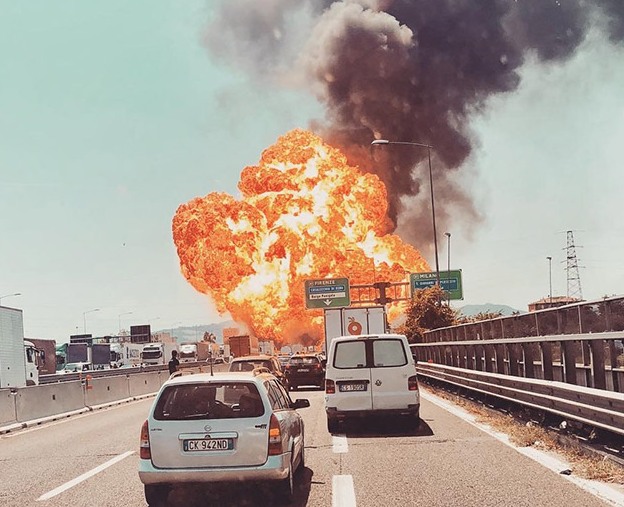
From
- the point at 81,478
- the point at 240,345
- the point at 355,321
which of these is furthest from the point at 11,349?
the point at 240,345

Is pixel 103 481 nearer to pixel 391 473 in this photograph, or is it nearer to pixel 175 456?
pixel 175 456

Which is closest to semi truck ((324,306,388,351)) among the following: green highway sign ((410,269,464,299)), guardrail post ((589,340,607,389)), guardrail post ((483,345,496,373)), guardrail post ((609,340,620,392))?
guardrail post ((483,345,496,373))

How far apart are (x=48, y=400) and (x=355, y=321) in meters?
12.6

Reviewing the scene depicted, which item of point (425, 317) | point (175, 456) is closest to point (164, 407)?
point (175, 456)

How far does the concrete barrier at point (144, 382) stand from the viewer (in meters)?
31.6

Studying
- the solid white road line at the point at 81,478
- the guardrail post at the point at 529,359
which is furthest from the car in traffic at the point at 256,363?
the solid white road line at the point at 81,478

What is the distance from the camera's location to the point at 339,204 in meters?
67.8

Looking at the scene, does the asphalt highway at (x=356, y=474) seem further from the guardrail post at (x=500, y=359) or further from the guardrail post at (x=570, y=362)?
the guardrail post at (x=500, y=359)

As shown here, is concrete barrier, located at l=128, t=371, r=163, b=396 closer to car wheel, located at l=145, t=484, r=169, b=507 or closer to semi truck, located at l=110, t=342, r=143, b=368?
car wheel, located at l=145, t=484, r=169, b=507

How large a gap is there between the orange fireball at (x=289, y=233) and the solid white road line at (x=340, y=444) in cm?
5335

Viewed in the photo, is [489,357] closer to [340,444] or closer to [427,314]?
[340,444]

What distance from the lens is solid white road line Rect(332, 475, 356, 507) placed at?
8.08m

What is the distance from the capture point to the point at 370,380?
15109mm

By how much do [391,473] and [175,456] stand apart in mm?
3231
